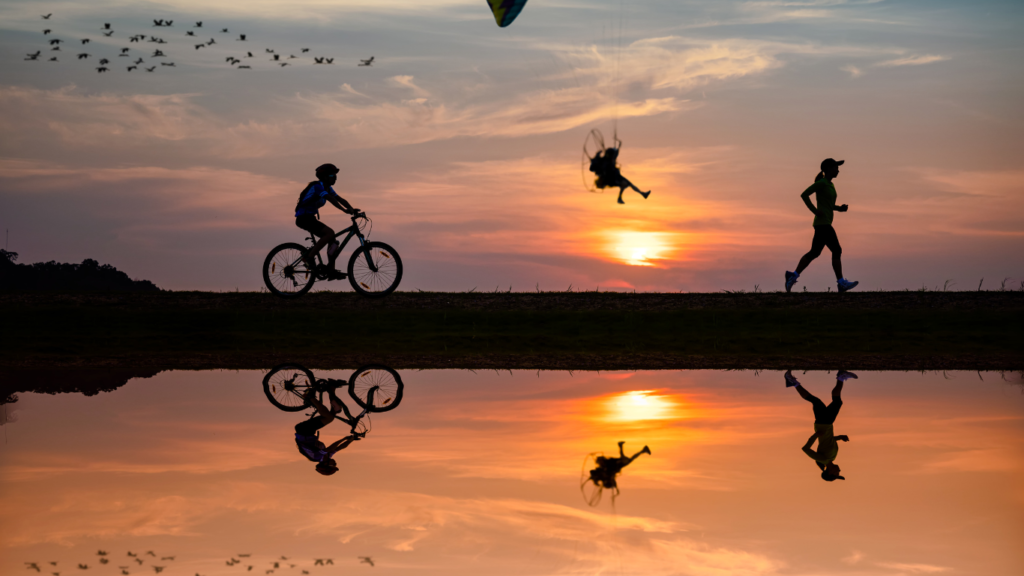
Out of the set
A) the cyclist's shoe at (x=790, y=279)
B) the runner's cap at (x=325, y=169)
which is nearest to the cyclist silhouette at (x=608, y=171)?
the runner's cap at (x=325, y=169)

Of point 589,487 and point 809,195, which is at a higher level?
point 809,195

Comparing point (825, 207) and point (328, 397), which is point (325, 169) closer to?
point (328, 397)

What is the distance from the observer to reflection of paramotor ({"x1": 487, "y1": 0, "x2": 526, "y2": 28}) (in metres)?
11.7

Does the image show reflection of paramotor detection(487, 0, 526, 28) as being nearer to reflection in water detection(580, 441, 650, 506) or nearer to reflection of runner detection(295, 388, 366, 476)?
reflection of runner detection(295, 388, 366, 476)

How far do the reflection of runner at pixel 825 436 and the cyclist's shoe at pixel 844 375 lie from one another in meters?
0.38

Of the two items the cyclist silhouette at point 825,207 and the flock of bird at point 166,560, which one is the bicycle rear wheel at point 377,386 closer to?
the flock of bird at point 166,560

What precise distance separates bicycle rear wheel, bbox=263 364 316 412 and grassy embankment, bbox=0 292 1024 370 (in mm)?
790

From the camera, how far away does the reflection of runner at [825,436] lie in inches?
254

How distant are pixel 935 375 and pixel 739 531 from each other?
25.5 feet

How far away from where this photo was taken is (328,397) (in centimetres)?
984

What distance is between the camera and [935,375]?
11.7 meters

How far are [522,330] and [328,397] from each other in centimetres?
688

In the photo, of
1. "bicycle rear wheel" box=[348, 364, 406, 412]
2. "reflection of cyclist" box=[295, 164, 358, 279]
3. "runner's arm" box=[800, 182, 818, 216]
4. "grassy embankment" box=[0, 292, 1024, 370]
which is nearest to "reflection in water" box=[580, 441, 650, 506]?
"bicycle rear wheel" box=[348, 364, 406, 412]

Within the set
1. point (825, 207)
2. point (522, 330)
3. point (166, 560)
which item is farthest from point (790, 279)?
point (166, 560)
